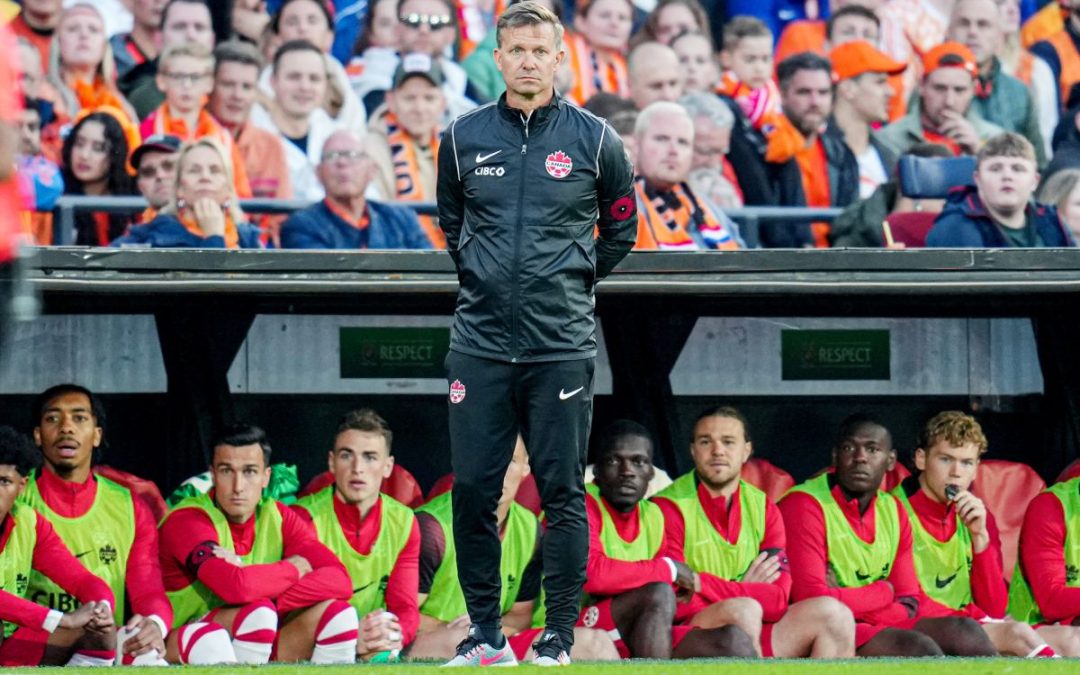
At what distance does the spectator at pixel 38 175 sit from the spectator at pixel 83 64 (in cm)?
19

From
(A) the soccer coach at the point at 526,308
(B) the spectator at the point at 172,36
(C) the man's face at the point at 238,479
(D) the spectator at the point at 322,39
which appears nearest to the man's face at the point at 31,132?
(B) the spectator at the point at 172,36

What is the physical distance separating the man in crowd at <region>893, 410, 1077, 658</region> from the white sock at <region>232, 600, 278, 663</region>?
237cm

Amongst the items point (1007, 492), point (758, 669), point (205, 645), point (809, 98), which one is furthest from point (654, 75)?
point (758, 669)

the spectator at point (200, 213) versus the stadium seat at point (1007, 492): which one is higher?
the spectator at point (200, 213)

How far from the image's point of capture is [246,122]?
740 centimetres

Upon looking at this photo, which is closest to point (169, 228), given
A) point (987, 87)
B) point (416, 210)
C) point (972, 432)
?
point (416, 210)

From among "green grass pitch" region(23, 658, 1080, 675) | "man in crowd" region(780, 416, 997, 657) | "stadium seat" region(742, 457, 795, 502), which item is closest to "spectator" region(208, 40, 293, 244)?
"stadium seat" region(742, 457, 795, 502)

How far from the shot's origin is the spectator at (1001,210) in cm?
664

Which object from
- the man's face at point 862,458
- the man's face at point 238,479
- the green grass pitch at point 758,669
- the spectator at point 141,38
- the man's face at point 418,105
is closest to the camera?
the green grass pitch at point 758,669

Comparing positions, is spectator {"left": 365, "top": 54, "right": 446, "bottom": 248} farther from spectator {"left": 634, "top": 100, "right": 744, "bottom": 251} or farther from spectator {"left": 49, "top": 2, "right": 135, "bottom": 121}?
spectator {"left": 49, "top": 2, "right": 135, "bottom": 121}

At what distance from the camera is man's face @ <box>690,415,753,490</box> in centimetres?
647

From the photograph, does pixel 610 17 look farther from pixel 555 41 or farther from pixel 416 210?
pixel 555 41

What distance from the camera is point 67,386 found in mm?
6273

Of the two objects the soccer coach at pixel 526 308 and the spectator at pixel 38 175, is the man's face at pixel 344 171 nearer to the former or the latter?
the spectator at pixel 38 175
